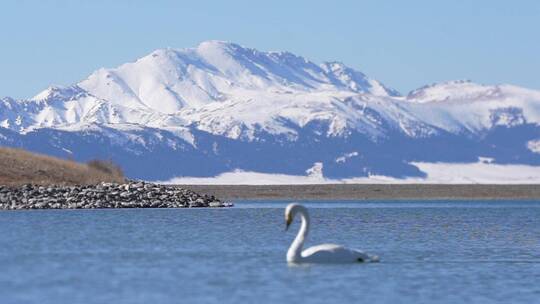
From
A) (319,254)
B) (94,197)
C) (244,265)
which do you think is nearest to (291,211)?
(319,254)

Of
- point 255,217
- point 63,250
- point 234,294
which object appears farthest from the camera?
point 255,217

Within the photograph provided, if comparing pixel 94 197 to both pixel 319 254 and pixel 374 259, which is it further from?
pixel 319 254

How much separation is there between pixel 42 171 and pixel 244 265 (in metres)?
59.4

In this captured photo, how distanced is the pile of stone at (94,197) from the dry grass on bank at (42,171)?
2.49 meters

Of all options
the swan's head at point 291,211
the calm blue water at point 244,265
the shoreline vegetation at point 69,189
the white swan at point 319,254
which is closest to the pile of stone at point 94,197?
the shoreline vegetation at point 69,189

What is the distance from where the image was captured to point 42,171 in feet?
329

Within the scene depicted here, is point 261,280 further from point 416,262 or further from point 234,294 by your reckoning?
point 416,262

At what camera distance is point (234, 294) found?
3469 cm

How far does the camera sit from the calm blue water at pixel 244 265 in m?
34.9

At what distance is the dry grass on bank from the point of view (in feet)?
320

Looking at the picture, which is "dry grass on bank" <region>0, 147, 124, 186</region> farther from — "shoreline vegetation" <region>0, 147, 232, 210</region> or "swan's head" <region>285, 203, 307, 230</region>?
"swan's head" <region>285, 203, 307, 230</region>

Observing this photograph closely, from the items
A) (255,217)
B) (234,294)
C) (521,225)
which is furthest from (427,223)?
(234,294)

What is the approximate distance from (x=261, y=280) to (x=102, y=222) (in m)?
31.8

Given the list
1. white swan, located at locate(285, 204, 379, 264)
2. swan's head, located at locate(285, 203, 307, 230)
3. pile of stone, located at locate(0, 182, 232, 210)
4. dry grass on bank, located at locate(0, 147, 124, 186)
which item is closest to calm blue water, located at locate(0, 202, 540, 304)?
white swan, located at locate(285, 204, 379, 264)
